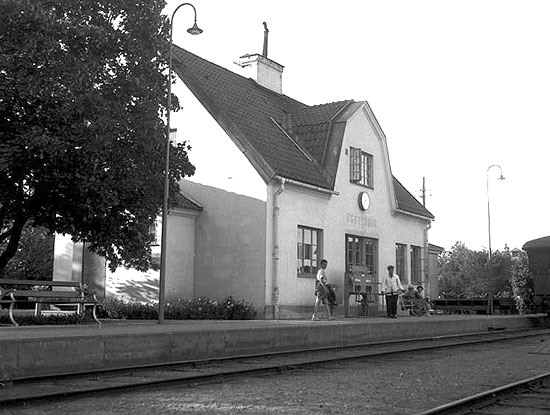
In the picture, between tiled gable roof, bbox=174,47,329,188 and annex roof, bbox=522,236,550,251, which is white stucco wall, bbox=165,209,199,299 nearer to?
tiled gable roof, bbox=174,47,329,188

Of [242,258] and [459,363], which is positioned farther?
[242,258]

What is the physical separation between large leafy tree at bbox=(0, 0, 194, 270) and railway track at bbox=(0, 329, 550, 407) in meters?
5.46

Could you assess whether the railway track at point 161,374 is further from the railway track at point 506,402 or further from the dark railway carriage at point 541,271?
the dark railway carriage at point 541,271

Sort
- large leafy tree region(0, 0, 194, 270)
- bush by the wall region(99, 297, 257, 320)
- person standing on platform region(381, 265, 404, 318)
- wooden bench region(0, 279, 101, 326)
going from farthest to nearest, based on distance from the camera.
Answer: person standing on platform region(381, 265, 404, 318)
bush by the wall region(99, 297, 257, 320)
large leafy tree region(0, 0, 194, 270)
wooden bench region(0, 279, 101, 326)

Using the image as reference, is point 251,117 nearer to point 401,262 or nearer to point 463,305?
point 401,262

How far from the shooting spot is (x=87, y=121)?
15594mm

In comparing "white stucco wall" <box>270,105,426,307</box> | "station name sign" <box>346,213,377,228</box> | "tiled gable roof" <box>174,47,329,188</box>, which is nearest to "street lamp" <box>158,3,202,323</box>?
"tiled gable roof" <box>174,47,329,188</box>

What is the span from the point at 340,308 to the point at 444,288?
8240 cm

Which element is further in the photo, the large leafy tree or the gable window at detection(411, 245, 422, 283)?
the gable window at detection(411, 245, 422, 283)

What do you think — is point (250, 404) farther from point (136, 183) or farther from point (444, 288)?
point (444, 288)

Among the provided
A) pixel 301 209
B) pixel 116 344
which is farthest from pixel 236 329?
pixel 301 209

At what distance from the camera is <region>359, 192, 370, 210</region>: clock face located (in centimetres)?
2753

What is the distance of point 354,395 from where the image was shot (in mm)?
8695

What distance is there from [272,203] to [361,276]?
4.97 meters
